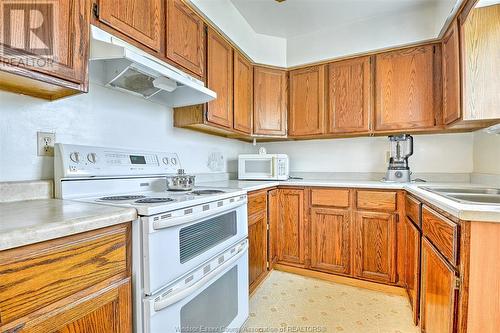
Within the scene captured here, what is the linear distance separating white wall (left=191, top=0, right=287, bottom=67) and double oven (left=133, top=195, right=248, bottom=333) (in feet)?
4.76

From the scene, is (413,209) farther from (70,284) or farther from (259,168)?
(70,284)

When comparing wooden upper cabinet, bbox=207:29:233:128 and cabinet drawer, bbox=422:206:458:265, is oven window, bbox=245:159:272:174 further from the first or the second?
cabinet drawer, bbox=422:206:458:265

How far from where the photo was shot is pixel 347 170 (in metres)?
2.71

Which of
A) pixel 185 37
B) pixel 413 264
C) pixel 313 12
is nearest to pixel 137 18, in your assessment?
pixel 185 37

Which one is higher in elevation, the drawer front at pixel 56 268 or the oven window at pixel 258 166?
the oven window at pixel 258 166

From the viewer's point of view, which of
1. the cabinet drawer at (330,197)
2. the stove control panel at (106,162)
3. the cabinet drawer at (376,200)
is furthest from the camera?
the cabinet drawer at (330,197)

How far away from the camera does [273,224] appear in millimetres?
2285

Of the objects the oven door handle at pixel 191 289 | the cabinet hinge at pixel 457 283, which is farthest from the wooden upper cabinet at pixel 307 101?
the cabinet hinge at pixel 457 283

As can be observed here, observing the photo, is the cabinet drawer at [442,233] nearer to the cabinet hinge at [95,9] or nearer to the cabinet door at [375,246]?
the cabinet door at [375,246]

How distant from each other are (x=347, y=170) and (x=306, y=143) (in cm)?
56

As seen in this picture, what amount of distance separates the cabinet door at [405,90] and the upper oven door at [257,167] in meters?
1.07

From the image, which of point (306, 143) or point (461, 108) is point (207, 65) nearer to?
point (306, 143)

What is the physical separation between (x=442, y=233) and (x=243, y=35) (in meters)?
2.23

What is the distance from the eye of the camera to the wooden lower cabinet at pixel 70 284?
59 cm
